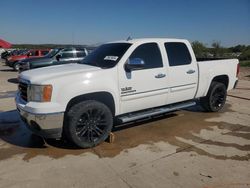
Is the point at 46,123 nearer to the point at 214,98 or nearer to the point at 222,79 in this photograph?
the point at 214,98

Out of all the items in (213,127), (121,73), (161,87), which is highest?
(121,73)

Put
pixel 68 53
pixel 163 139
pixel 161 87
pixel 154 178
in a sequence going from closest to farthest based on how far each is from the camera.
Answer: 1. pixel 154 178
2. pixel 163 139
3. pixel 161 87
4. pixel 68 53

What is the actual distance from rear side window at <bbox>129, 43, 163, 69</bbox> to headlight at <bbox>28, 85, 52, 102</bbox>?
1.77m

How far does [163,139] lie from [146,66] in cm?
146

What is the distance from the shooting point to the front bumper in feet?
13.4

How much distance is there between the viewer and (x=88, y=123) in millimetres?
4586

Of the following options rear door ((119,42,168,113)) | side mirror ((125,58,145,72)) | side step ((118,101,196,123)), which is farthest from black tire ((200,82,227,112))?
side mirror ((125,58,145,72))

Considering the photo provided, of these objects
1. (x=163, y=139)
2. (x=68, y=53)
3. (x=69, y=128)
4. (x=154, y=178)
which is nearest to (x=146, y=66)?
(x=163, y=139)

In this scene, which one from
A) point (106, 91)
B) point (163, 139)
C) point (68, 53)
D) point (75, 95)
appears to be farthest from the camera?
point (68, 53)

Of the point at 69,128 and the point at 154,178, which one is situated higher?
the point at 69,128

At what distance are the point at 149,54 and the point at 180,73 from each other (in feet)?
2.89

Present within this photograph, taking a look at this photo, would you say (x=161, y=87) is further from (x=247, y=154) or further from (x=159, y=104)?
(x=247, y=154)

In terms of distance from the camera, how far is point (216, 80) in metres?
6.98

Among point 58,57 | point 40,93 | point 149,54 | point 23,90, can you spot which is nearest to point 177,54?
point 149,54
